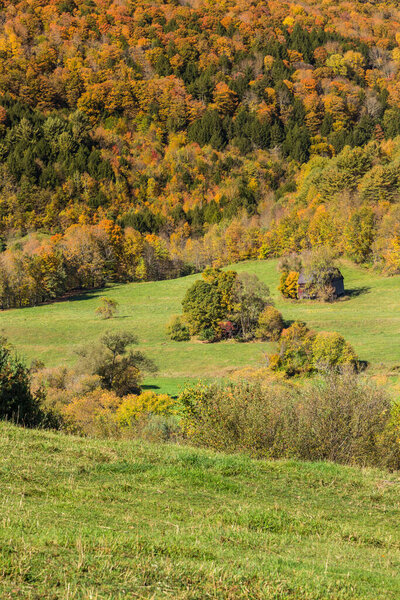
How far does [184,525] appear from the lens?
8.06 metres

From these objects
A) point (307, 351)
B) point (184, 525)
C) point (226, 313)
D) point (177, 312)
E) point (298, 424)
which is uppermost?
point (177, 312)

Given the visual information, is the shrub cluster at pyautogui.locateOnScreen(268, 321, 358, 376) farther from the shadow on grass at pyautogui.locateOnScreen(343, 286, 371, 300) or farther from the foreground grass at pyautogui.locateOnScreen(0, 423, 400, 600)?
the foreground grass at pyautogui.locateOnScreen(0, 423, 400, 600)

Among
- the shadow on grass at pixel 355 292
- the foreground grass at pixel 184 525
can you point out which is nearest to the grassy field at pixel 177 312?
the shadow on grass at pixel 355 292

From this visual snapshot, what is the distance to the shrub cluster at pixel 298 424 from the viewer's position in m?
18.3

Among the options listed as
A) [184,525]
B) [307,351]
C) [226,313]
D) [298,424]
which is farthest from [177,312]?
[184,525]

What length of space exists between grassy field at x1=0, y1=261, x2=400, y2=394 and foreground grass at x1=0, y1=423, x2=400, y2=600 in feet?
137

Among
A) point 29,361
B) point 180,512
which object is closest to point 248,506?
point 180,512

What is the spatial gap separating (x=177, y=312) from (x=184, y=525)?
267 ft

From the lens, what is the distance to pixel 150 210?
188m

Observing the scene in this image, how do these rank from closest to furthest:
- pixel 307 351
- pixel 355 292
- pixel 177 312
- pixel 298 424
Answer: pixel 298 424 < pixel 307 351 < pixel 177 312 < pixel 355 292

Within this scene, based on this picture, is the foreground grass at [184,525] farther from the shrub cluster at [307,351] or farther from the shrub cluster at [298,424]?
the shrub cluster at [307,351]

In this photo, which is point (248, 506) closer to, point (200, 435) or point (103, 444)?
point (103, 444)

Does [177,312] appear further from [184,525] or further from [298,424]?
[184,525]

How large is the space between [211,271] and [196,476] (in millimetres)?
76370
